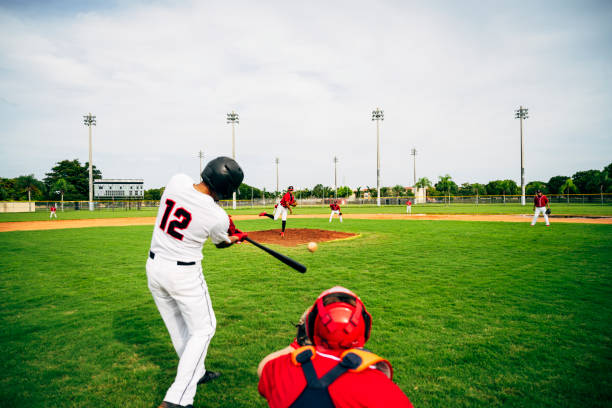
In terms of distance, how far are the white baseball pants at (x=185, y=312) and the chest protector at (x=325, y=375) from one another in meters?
1.61

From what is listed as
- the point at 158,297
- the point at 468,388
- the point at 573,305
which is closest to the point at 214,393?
the point at 158,297

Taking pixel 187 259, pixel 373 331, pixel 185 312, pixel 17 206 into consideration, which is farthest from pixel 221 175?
pixel 17 206

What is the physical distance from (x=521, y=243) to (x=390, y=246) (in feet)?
16.7

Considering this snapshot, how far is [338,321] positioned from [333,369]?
9.3 inches

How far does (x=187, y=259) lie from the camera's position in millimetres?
2943

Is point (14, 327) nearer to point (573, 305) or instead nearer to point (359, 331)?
point (359, 331)

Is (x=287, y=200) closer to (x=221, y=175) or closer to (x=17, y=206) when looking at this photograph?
(x=221, y=175)

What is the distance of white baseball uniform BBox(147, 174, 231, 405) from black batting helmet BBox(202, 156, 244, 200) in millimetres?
137

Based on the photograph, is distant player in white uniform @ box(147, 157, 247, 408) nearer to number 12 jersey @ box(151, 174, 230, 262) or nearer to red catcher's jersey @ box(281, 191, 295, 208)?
number 12 jersey @ box(151, 174, 230, 262)

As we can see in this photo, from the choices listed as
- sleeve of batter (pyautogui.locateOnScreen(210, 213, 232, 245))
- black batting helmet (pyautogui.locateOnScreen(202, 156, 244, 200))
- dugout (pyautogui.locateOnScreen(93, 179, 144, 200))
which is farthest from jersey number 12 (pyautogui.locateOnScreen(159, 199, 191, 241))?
dugout (pyautogui.locateOnScreen(93, 179, 144, 200))

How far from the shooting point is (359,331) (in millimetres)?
1721

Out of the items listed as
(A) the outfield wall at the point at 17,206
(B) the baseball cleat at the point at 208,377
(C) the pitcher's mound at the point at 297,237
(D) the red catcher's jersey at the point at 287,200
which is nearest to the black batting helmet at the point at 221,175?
(B) the baseball cleat at the point at 208,377

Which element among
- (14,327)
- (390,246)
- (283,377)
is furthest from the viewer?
(390,246)

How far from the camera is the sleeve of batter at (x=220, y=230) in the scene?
2955 millimetres
